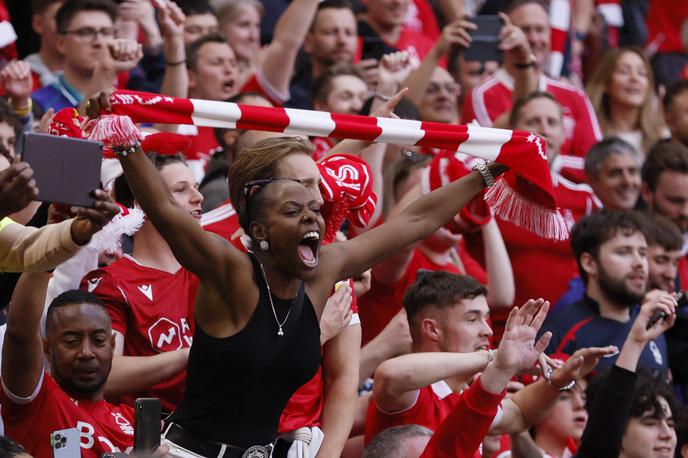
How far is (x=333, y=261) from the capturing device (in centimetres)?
425

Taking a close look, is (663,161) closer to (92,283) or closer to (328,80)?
(328,80)

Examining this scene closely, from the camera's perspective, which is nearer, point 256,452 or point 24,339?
point 256,452

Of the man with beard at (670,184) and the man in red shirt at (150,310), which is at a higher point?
the man in red shirt at (150,310)

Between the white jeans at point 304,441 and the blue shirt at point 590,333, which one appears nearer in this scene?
the white jeans at point 304,441

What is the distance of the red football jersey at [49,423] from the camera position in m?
4.44

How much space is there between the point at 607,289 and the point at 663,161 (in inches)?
64.1

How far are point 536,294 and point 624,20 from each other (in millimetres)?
5034

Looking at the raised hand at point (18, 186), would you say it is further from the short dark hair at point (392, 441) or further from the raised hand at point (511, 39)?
the raised hand at point (511, 39)

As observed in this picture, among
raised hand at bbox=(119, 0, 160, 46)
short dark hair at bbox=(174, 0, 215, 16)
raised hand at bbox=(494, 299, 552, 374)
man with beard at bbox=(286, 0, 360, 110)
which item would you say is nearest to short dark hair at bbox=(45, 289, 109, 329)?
raised hand at bbox=(494, 299, 552, 374)

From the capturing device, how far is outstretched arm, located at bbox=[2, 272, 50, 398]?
4258 mm

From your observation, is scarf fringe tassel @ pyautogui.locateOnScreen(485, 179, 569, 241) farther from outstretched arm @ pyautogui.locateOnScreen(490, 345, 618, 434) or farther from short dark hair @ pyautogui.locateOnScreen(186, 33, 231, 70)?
short dark hair @ pyautogui.locateOnScreen(186, 33, 231, 70)

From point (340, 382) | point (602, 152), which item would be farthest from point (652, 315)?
point (602, 152)

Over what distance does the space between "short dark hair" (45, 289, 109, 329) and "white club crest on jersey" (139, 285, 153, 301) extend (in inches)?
11.1

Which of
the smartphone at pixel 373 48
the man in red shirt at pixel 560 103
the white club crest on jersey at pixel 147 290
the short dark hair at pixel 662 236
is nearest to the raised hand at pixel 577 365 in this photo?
the white club crest on jersey at pixel 147 290
